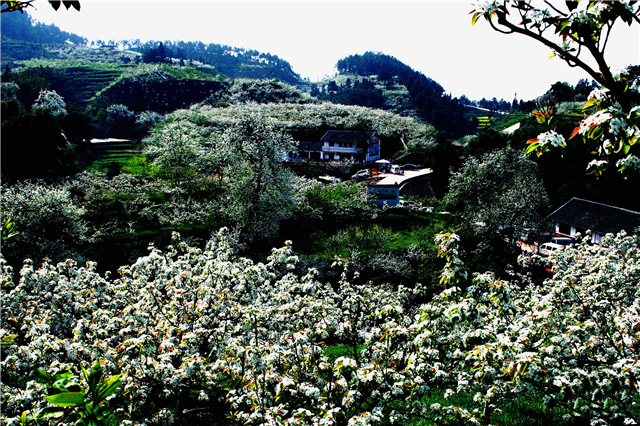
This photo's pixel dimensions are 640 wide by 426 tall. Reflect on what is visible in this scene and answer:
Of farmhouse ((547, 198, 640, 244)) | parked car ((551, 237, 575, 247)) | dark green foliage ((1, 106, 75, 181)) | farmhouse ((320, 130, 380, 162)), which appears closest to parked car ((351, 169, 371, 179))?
farmhouse ((320, 130, 380, 162))

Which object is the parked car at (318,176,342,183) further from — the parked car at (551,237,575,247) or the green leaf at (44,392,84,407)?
the green leaf at (44,392,84,407)

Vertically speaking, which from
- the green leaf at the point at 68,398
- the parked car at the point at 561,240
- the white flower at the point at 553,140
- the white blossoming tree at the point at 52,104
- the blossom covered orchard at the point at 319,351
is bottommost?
the parked car at the point at 561,240

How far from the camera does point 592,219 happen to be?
1426 inches

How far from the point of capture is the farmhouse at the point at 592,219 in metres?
34.0

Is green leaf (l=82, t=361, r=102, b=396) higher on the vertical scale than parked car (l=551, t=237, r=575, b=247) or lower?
higher

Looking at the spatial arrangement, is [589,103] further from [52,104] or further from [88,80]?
[88,80]

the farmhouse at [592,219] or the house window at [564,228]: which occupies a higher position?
the farmhouse at [592,219]

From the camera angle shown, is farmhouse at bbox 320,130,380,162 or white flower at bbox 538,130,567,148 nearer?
white flower at bbox 538,130,567,148

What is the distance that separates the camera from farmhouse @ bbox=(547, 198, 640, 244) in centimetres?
3403

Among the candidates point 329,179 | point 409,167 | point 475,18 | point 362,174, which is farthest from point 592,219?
point 475,18

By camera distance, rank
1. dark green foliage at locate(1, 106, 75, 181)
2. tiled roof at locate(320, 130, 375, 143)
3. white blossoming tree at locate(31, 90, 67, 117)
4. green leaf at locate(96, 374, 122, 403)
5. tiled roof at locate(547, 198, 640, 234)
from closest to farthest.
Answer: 1. green leaf at locate(96, 374, 122, 403)
2. tiled roof at locate(547, 198, 640, 234)
3. dark green foliage at locate(1, 106, 75, 181)
4. white blossoming tree at locate(31, 90, 67, 117)
5. tiled roof at locate(320, 130, 375, 143)

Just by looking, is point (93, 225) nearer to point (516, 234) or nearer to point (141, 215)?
point (141, 215)

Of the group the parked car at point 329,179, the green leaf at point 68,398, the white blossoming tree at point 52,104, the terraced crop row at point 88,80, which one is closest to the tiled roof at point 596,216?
the parked car at point 329,179

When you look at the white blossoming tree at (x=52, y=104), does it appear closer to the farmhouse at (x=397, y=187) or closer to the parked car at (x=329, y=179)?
the parked car at (x=329, y=179)
